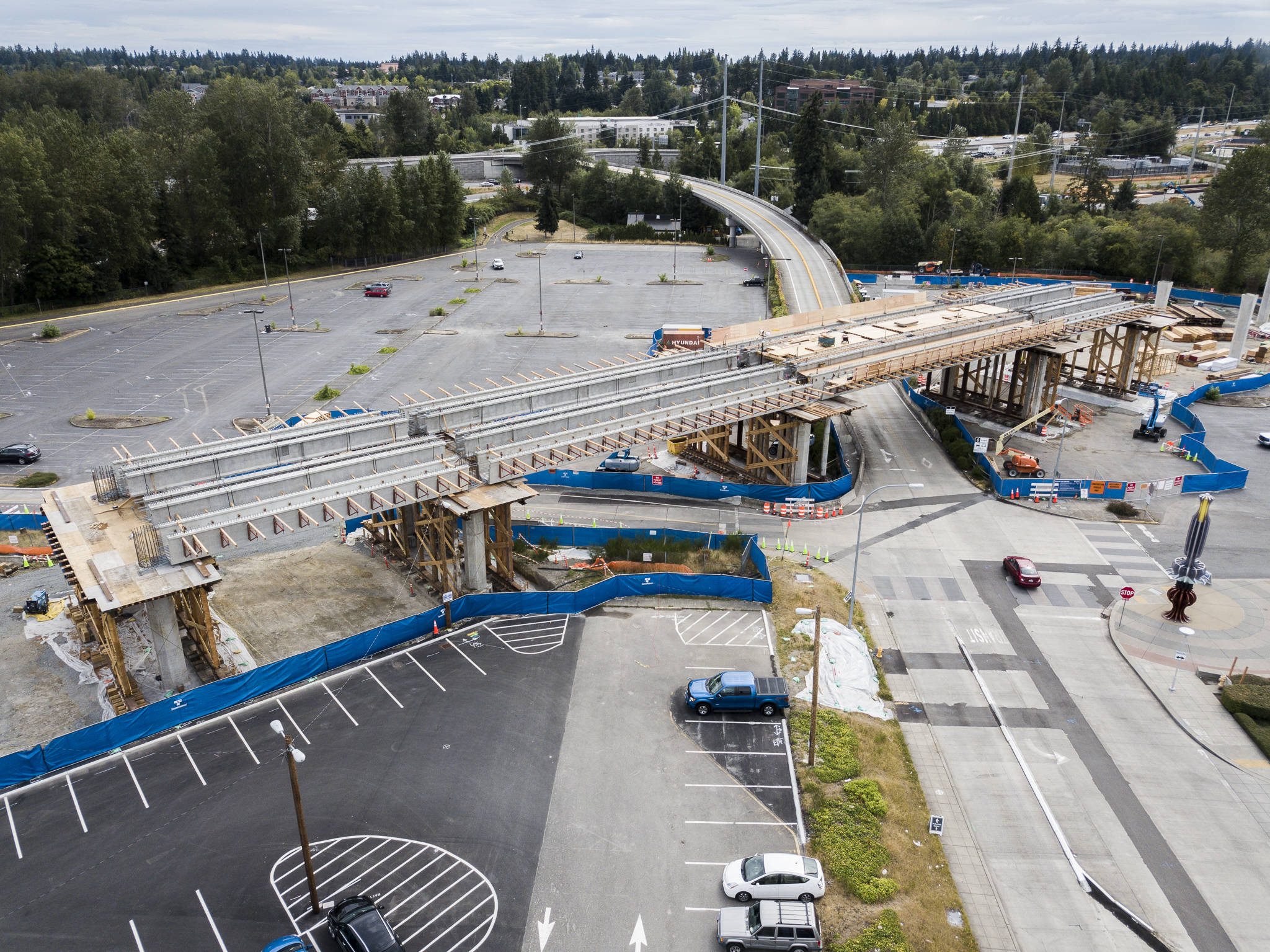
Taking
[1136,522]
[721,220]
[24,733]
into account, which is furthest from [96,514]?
[721,220]

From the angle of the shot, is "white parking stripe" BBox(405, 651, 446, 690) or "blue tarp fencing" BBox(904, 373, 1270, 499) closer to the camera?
"white parking stripe" BBox(405, 651, 446, 690)

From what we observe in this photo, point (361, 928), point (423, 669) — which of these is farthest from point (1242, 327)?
point (361, 928)

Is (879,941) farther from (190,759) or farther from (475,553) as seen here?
(190,759)

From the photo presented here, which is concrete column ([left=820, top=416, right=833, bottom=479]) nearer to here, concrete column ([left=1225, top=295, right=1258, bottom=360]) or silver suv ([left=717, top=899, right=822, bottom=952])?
silver suv ([left=717, top=899, right=822, bottom=952])

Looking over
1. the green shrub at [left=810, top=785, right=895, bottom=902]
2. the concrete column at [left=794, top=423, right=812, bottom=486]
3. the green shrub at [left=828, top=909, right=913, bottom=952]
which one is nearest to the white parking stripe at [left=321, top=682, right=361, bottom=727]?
the green shrub at [left=810, top=785, right=895, bottom=902]

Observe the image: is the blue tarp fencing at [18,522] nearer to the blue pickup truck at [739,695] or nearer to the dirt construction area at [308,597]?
the dirt construction area at [308,597]

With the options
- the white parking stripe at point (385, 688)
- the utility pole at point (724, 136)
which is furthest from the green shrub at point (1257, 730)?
the utility pole at point (724, 136)

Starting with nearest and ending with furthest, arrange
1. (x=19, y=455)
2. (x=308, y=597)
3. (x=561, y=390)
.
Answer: (x=308, y=597), (x=561, y=390), (x=19, y=455)
